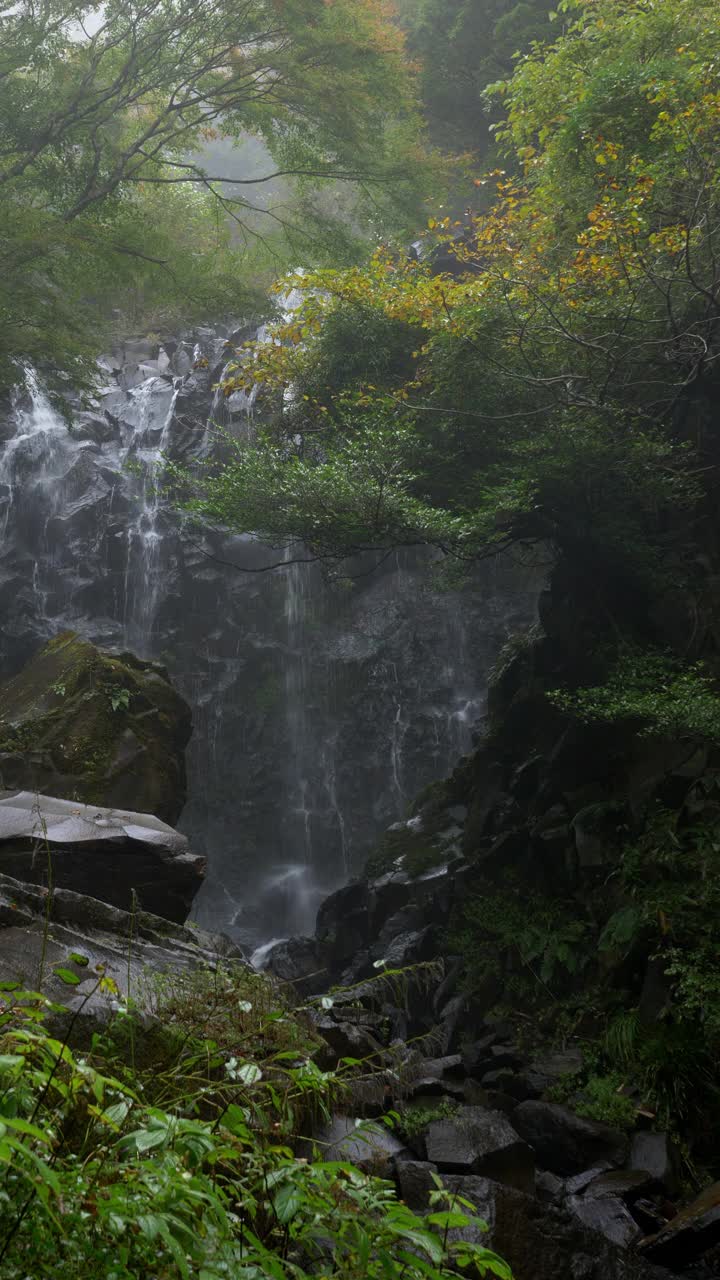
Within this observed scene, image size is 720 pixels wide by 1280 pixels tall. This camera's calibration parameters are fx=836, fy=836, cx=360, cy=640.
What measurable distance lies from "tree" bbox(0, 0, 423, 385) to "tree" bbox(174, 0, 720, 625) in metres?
1.78

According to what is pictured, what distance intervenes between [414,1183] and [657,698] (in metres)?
4.86

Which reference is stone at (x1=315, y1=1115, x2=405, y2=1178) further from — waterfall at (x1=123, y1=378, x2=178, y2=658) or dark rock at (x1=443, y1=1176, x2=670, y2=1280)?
waterfall at (x1=123, y1=378, x2=178, y2=658)

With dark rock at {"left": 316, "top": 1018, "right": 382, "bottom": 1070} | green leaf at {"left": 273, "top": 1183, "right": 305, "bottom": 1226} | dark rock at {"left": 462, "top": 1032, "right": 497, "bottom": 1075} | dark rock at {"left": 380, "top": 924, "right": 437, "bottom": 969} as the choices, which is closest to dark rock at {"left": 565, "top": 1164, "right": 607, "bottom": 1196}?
dark rock at {"left": 316, "top": 1018, "right": 382, "bottom": 1070}

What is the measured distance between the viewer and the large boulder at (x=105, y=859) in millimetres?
7496

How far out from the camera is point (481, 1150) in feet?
17.3

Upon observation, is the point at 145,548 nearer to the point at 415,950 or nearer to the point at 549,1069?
the point at 415,950

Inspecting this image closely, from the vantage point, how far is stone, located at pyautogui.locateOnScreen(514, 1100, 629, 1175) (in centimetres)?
598

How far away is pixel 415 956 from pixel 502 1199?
6.21m

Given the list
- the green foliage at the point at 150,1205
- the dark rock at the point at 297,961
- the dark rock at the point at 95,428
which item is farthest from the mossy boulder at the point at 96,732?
the dark rock at the point at 95,428

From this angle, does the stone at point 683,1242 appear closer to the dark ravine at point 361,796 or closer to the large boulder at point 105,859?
the dark ravine at point 361,796

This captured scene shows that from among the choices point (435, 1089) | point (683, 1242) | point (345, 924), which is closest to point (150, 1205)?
point (683, 1242)

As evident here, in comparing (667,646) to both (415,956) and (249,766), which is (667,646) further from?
(249,766)

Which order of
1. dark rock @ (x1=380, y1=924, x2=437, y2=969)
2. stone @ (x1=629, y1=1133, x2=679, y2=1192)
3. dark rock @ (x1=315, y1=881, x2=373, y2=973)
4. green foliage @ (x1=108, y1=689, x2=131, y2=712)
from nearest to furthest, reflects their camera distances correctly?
1. stone @ (x1=629, y1=1133, x2=679, y2=1192)
2. dark rock @ (x1=380, y1=924, x2=437, y2=969)
3. green foliage @ (x1=108, y1=689, x2=131, y2=712)
4. dark rock @ (x1=315, y1=881, x2=373, y2=973)

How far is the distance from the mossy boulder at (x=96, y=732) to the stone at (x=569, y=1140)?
5820mm
